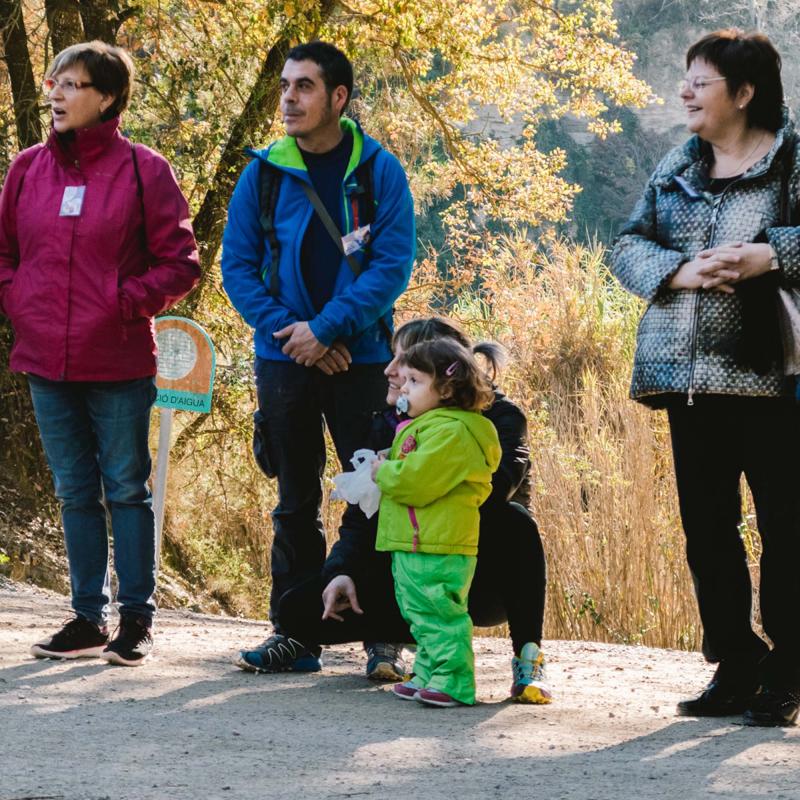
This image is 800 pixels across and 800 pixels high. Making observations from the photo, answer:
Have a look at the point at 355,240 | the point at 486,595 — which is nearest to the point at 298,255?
the point at 355,240

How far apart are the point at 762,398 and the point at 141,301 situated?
1.84 metres

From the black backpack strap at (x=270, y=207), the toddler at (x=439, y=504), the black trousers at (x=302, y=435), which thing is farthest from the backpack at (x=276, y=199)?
the toddler at (x=439, y=504)

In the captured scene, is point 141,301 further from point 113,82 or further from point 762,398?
point 762,398

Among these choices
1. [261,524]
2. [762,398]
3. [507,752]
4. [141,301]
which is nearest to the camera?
[507,752]

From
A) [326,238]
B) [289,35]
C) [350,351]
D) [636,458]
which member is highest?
[289,35]

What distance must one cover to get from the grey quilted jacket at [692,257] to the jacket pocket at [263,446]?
1206mm

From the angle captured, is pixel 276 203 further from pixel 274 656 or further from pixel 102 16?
pixel 102 16

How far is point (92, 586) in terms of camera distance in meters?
4.43

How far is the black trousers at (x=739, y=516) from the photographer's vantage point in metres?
3.63

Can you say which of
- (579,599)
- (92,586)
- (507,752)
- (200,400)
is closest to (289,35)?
(200,400)

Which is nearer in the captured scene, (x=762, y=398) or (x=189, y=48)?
(x=762, y=398)

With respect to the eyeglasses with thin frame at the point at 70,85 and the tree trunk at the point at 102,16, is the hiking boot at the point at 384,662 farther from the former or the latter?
the tree trunk at the point at 102,16

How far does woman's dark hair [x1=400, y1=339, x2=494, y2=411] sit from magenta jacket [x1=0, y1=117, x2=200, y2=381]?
2.98ft

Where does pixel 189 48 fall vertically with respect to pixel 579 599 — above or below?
above
